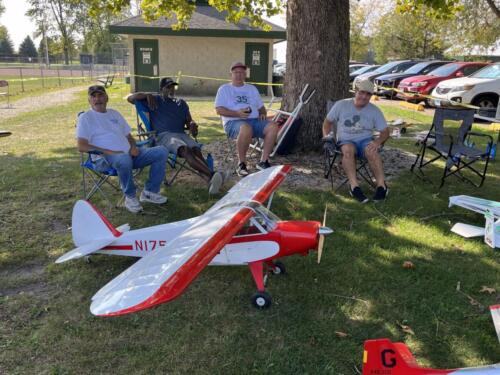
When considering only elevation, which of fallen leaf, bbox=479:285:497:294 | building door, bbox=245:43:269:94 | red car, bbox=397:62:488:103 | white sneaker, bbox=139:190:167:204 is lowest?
fallen leaf, bbox=479:285:497:294

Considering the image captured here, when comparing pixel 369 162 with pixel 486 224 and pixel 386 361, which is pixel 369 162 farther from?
pixel 386 361

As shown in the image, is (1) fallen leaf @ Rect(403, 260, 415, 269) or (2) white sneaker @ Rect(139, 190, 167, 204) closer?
(1) fallen leaf @ Rect(403, 260, 415, 269)

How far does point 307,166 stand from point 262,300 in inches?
132

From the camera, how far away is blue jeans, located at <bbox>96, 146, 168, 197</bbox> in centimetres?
408

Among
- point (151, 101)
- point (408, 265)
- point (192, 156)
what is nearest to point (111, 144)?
point (192, 156)

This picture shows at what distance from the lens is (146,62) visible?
1734 centimetres

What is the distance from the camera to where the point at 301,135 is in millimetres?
6203

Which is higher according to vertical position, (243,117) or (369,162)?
(243,117)

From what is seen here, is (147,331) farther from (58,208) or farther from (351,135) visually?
(351,135)

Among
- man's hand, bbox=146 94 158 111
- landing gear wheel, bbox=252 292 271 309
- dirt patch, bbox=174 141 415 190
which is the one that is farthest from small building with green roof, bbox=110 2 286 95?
landing gear wheel, bbox=252 292 271 309

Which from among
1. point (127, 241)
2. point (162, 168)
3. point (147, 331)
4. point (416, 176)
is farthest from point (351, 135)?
point (147, 331)

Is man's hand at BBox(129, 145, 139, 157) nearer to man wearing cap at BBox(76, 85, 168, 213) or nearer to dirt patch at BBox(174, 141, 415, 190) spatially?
man wearing cap at BBox(76, 85, 168, 213)

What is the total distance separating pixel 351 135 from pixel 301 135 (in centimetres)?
142

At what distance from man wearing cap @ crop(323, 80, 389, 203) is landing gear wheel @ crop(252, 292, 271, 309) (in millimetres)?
2263
